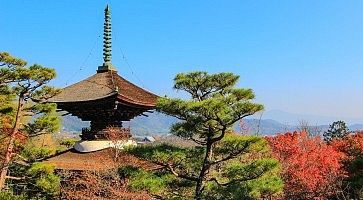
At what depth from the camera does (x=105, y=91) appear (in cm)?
1150

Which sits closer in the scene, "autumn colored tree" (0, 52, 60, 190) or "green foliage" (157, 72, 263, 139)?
"green foliage" (157, 72, 263, 139)

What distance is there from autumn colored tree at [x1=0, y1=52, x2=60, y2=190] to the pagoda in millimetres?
647

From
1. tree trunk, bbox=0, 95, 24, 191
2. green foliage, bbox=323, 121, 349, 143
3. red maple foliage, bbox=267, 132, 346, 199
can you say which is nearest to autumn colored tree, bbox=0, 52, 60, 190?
tree trunk, bbox=0, 95, 24, 191

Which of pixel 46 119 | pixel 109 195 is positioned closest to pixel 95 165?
pixel 109 195

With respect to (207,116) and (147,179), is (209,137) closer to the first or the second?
(207,116)

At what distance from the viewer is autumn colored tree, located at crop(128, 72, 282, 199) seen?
8.35 metres

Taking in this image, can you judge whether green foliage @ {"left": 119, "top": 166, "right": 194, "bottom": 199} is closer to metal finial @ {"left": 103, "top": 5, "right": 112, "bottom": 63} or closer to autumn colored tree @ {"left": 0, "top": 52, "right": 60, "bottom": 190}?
autumn colored tree @ {"left": 0, "top": 52, "right": 60, "bottom": 190}

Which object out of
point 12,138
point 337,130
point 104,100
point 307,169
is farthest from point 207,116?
point 337,130

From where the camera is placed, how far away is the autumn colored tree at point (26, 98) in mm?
10520

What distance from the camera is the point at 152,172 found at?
9.12 meters

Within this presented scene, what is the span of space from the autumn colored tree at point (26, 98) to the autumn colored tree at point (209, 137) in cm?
345

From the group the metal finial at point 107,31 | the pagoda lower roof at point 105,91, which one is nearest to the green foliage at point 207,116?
the pagoda lower roof at point 105,91

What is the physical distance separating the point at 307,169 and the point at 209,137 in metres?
10.2

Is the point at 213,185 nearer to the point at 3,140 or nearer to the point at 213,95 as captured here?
the point at 213,95
